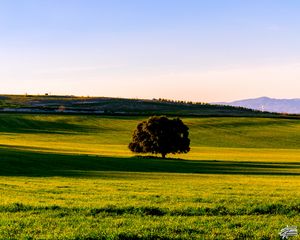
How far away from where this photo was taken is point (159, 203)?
2136 cm

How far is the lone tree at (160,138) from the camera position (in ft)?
261

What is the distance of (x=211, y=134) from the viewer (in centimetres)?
13325

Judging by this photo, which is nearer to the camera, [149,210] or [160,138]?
[149,210]

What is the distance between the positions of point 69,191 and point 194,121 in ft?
423

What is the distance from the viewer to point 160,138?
260 ft

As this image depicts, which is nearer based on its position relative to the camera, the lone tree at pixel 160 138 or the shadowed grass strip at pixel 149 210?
the shadowed grass strip at pixel 149 210

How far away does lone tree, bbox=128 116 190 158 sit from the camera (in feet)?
261

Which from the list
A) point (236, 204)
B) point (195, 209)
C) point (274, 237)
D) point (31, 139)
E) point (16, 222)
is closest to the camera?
point (274, 237)

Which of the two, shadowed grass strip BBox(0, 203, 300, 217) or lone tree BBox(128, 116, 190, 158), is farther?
lone tree BBox(128, 116, 190, 158)

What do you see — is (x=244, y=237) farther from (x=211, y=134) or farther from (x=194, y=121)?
(x=194, y=121)

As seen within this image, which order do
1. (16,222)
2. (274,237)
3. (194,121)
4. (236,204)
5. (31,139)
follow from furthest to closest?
(194,121) → (31,139) → (236,204) → (16,222) → (274,237)

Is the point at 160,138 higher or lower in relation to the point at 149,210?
lower

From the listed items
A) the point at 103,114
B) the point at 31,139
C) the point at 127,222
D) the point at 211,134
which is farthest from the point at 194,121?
the point at 127,222

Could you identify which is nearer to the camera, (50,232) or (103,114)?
(50,232)
